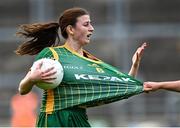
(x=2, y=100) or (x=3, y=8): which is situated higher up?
(x=3, y=8)

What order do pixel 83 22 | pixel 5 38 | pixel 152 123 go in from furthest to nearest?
pixel 5 38, pixel 152 123, pixel 83 22

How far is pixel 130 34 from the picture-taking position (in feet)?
65.8

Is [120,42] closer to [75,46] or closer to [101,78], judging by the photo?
[75,46]

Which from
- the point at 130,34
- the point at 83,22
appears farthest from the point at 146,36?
the point at 83,22

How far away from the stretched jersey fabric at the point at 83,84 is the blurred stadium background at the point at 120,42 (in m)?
10.7

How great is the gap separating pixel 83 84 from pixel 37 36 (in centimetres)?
76

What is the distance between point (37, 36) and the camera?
7.23 metres

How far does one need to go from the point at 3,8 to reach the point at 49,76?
16.1 m

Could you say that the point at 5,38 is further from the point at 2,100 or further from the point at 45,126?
the point at 45,126

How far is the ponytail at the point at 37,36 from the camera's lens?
23.5 ft

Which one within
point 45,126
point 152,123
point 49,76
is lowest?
point 152,123

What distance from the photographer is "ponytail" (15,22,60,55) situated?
7.15 m

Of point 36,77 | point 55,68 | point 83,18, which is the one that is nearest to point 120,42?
point 83,18

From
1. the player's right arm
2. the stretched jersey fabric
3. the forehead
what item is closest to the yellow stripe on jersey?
the stretched jersey fabric
